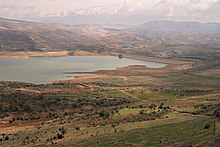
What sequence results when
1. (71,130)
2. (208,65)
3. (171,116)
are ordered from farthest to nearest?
Answer: 1. (208,65)
2. (171,116)
3. (71,130)

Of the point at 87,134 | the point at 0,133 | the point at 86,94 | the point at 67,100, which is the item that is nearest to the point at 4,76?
the point at 86,94

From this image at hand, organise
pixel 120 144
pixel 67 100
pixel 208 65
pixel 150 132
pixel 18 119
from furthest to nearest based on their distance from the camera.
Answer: pixel 208 65
pixel 67 100
pixel 18 119
pixel 150 132
pixel 120 144

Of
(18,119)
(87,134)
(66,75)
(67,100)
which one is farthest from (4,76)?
(87,134)

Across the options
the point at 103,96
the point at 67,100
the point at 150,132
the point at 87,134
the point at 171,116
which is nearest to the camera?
the point at 150,132

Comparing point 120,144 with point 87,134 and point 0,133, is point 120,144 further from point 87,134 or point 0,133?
point 0,133

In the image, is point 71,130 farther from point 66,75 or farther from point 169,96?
point 66,75

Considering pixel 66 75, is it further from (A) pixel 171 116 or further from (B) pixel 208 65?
(A) pixel 171 116

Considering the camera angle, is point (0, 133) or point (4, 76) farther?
point (4, 76)

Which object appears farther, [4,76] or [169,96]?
[4,76]

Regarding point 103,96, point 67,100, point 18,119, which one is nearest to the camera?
point 18,119
